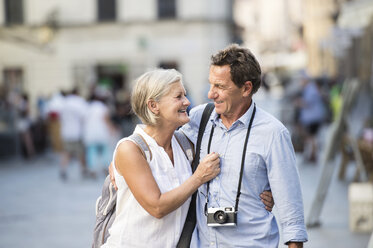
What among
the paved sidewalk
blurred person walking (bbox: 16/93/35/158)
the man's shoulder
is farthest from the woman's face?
blurred person walking (bbox: 16/93/35/158)

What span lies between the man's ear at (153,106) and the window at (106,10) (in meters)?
31.8

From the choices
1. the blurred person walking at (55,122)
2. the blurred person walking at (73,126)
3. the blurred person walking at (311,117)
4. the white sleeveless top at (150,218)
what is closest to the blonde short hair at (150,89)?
the white sleeveless top at (150,218)

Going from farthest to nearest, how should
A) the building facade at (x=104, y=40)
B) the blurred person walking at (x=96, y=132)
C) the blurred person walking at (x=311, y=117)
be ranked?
the building facade at (x=104, y=40)
the blurred person walking at (x=311, y=117)
the blurred person walking at (x=96, y=132)

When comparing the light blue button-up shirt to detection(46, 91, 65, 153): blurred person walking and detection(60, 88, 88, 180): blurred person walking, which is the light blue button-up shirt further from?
detection(46, 91, 65, 153): blurred person walking

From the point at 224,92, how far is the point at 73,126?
37.0ft

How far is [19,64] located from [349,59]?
16169 mm

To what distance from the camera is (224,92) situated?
3512mm

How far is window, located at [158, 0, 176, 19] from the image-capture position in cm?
3441

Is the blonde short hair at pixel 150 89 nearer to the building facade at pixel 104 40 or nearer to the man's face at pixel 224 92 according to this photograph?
the man's face at pixel 224 92

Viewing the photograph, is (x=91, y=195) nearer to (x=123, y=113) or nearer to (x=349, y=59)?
(x=123, y=113)

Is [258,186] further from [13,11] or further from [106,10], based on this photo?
[13,11]

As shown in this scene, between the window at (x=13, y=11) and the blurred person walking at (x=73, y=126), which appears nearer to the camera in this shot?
the blurred person walking at (x=73, y=126)

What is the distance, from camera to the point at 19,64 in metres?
35.2

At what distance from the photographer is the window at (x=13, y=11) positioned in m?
35.3
